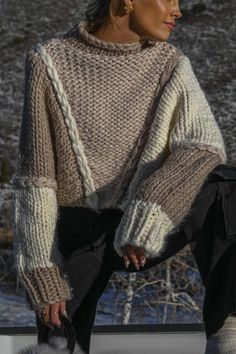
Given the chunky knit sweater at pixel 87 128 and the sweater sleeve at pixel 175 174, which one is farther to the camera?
the chunky knit sweater at pixel 87 128

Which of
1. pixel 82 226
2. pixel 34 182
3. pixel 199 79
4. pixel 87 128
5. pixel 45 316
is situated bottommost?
pixel 199 79

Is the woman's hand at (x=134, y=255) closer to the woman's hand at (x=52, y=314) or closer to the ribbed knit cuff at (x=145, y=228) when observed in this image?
the ribbed knit cuff at (x=145, y=228)

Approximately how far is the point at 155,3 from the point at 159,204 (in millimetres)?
501

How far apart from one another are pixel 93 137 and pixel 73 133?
0.05 m

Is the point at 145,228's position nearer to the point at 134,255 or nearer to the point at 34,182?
the point at 134,255

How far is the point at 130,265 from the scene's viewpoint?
2.38 metres

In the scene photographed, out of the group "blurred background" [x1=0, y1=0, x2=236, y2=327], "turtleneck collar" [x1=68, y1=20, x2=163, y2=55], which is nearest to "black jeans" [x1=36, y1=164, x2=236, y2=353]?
"turtleneck collar" [x1=68, y1=20, x2=163, y2=55]

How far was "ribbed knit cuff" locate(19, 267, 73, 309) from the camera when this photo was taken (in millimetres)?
2426

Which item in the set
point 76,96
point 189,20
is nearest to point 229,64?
point 189,20

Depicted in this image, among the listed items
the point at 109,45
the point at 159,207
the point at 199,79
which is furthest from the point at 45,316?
the point at 199,79

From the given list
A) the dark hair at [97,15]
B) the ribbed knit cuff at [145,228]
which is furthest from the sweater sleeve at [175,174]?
the dark hair at [97,15]

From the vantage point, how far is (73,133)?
2504 millimetres

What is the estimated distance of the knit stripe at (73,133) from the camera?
8.21 feet

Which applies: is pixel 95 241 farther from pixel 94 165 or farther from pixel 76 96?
pixel 76 96
